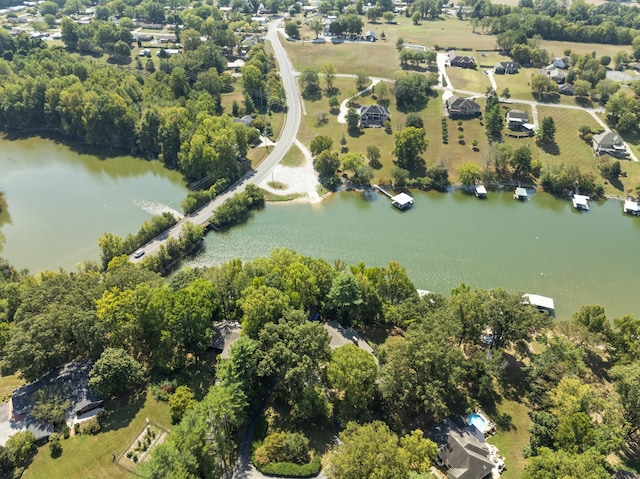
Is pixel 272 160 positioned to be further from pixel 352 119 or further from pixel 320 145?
pixel 352 119

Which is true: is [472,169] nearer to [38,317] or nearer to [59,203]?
[38,317]

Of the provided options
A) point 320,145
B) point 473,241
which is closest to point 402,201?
point 473,241

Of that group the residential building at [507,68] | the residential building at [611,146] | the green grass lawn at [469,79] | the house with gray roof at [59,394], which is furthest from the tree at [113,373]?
the residential building at [507,68]

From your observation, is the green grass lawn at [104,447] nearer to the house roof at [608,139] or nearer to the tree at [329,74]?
the house roof at [608,139]

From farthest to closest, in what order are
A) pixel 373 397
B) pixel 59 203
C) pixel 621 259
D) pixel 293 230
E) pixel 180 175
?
pixel 180 175, pixel 59 203, pixel 293 230, pixel 621 259, pixel 373 397

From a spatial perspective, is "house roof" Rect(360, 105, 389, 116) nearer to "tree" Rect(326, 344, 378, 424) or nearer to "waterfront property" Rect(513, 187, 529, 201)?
"waterfront property" Rect(513, 187, 529, 201)

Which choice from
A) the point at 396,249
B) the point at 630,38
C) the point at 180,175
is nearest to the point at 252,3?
the point at 180,175

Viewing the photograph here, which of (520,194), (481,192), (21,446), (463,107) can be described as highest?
(463,107)
